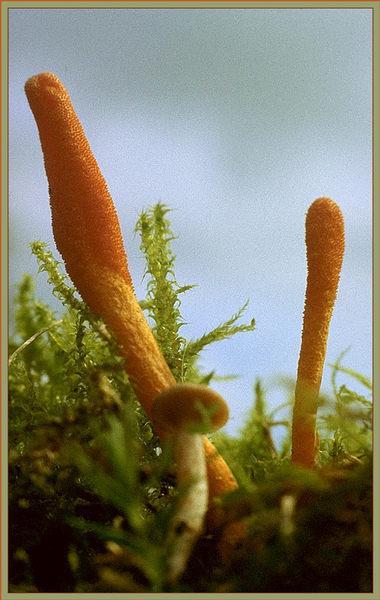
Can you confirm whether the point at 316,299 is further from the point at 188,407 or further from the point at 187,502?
the point at 187,502

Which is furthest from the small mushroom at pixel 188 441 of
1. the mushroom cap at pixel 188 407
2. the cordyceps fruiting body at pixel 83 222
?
the cordyceps fruiting body at pixel 83 222

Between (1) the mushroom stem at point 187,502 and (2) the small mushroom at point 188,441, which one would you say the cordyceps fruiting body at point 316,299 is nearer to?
(2) the small mushroom at point 188,441

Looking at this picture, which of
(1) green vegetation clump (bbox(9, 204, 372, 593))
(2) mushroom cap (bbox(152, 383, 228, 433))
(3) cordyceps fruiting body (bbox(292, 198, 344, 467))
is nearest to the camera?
(1) green vegetation clump (bbox(9, 204, 372, 593))

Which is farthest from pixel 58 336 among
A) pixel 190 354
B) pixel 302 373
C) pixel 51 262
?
pixel 302 373

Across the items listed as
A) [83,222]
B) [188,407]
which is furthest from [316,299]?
[83,222]

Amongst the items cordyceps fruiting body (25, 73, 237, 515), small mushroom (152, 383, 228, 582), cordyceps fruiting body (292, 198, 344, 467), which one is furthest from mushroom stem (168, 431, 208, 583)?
cordyceps fruiting body (292, 198, 344, 467)

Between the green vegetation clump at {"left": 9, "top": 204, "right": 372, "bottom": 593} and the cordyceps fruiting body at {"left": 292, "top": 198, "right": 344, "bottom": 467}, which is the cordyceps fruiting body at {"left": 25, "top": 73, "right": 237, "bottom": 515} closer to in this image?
the green vegetation clump at {"left": 9, "top": 204, "right": 372, "bottom": 593}
